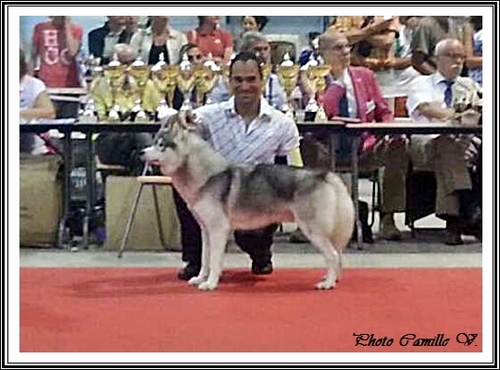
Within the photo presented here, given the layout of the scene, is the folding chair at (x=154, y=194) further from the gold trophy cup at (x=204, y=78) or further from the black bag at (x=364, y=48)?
the black bag at (x=364, y=48)

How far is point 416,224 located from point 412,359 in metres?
0.37

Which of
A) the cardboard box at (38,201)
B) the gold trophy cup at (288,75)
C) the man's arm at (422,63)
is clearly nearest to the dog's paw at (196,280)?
the cardboard box at (38,201)

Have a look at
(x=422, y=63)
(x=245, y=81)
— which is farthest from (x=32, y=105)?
(x=422, y=63)

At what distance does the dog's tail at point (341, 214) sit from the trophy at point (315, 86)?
0.46 ft

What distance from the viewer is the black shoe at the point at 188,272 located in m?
3.33

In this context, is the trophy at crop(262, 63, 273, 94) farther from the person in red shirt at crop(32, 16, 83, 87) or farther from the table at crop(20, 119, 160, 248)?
the person in red shirt at crop(32, 16, 83, 87)

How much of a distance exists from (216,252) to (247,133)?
0.28 metres

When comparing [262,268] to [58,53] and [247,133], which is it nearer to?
[247,133]

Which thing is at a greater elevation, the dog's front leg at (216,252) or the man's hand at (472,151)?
the man's hand at (472,151)

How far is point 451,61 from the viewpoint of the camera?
3.32m

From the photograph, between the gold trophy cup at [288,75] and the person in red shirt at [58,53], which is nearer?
the person in red shirt at [58,53]

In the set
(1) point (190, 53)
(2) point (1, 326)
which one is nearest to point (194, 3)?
(1) point (190, 53)

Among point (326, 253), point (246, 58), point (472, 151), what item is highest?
point (246, 58)

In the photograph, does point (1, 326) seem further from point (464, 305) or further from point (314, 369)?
point (464, 305)
